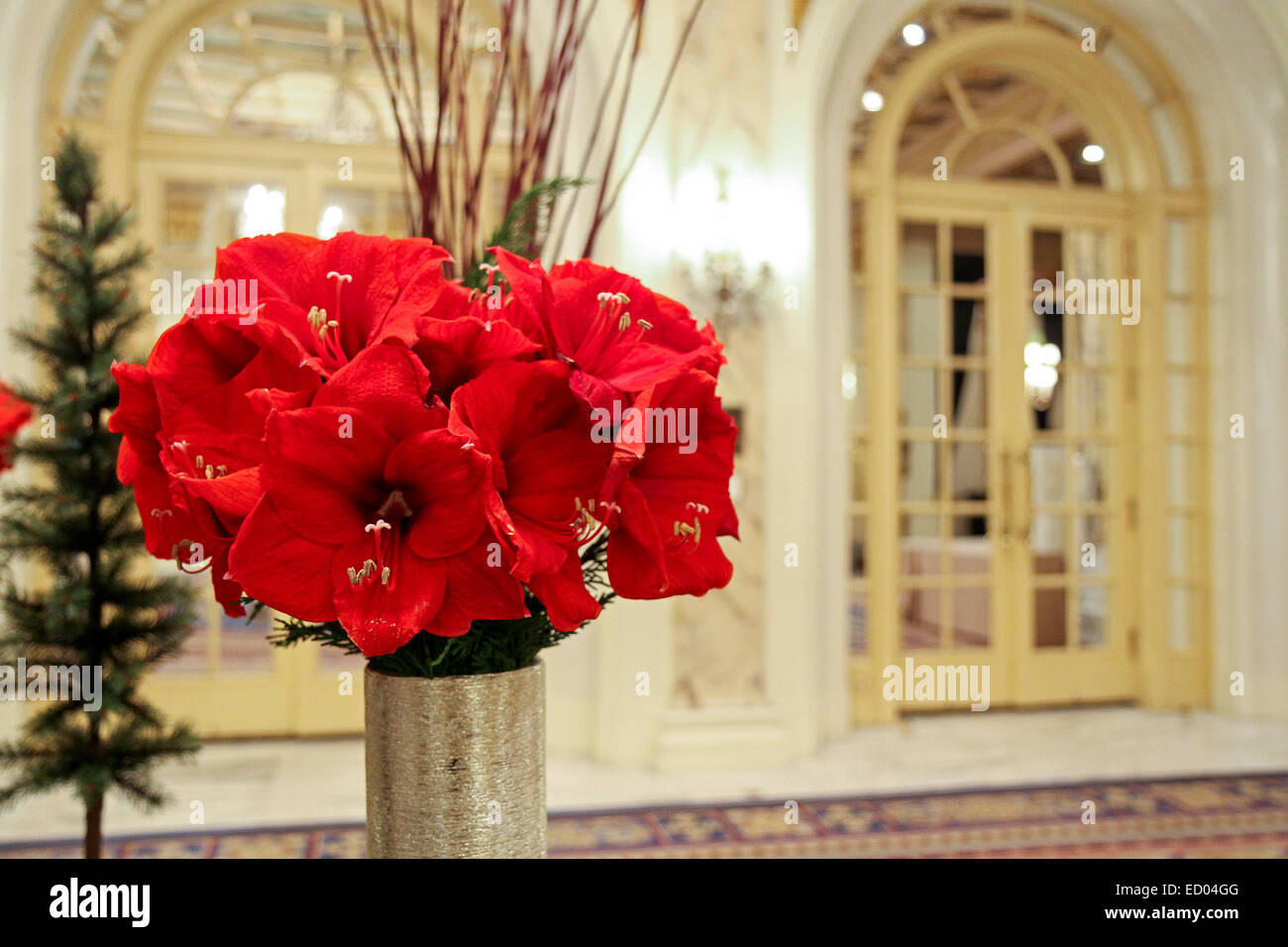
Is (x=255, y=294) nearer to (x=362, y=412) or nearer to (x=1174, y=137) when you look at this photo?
(x=362, y=412)

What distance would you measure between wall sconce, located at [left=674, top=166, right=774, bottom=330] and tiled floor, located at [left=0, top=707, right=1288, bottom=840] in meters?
1.88

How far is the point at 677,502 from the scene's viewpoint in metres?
0.49

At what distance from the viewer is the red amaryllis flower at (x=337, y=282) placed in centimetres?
45

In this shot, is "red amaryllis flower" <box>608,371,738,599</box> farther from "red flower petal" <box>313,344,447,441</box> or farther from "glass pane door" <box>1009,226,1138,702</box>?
"glass pane door" <box>1009,226,1138,702</box>

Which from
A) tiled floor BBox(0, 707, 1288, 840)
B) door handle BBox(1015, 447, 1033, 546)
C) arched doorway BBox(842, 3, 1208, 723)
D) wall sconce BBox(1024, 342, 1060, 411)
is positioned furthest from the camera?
wall sconce BBox(1024, 342, 1060, 411)

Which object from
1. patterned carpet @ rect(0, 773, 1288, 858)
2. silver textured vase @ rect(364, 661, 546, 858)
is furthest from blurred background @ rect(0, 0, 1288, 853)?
silver textured vase @ rect(364, 661, 546, 858)

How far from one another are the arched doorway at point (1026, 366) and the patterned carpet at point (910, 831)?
133cm

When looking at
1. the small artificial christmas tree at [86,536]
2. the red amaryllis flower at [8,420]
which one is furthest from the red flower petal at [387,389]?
the small artificial christmas tree at [86,536]

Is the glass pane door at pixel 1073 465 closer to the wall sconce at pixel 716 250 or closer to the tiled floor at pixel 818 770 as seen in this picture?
the tiled floor at pixel 818 770

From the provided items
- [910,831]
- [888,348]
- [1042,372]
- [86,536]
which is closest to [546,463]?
[86,536]

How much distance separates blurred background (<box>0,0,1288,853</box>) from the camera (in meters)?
4.32

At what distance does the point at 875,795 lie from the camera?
383cm

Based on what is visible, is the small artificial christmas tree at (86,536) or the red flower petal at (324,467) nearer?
the red flower petal at (324,467)
